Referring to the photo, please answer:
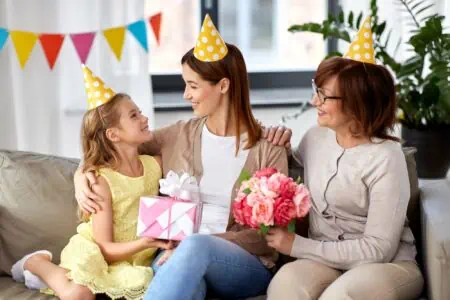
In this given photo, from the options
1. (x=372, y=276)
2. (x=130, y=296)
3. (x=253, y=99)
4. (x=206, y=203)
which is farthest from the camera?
(x=253, y=99)

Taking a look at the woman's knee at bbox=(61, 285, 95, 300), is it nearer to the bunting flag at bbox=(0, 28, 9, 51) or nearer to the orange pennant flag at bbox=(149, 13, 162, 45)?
the bunting flag at bbox=(0, 28, 9, 51)

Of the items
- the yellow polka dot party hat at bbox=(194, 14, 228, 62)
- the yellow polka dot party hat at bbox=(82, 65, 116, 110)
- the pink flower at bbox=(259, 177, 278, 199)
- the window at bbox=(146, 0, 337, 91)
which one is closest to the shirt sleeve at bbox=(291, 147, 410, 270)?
the pink flower at bbox=(259, 177, 278, 199)

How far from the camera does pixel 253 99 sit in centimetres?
432

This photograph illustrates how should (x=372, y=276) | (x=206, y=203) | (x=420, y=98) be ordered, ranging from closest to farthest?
(x=372, y=276) < (x=206, y=203) < (x=420, y=98)

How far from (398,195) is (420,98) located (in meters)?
1.25

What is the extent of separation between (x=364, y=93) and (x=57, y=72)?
1.90 meters

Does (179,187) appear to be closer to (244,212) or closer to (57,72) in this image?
(244,212)

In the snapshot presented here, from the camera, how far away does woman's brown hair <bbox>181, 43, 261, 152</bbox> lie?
8.55ft

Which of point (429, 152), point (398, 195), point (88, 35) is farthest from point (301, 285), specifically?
point (88, 35)

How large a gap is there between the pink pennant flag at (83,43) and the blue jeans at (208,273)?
5.22 ft

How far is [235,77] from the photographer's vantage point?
264 cm

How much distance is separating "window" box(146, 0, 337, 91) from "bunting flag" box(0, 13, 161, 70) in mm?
416

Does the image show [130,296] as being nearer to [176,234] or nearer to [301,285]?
[176,234]

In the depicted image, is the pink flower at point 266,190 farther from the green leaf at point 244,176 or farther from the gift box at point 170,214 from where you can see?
the gift box at point 170,214
